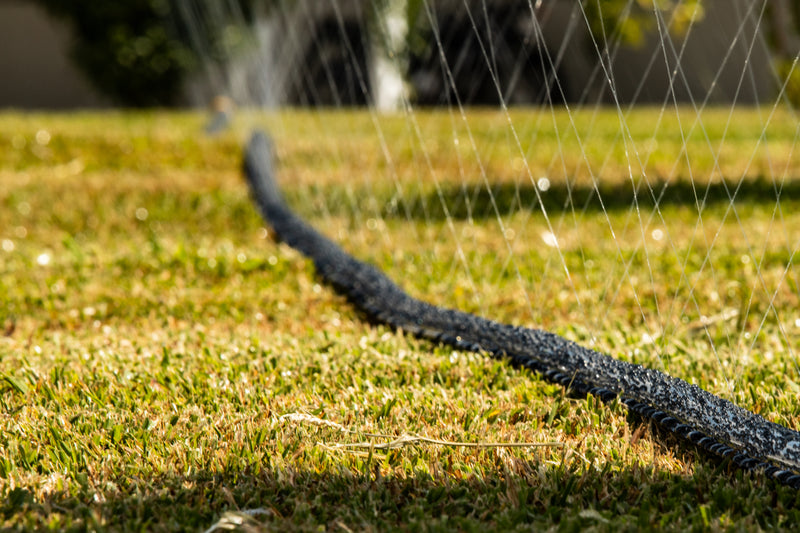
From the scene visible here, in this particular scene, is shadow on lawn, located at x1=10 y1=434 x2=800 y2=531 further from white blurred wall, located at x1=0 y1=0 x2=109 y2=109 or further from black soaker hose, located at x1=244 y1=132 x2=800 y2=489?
white blurred wall, located at x1=0 y1=0 x2=109 y2=109

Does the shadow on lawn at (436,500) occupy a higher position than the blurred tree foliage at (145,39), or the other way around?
the blurred tree foliage at (145,39)

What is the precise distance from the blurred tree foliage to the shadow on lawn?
10.2 metres

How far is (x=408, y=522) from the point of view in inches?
78.7

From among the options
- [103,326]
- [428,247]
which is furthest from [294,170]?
[103,326]

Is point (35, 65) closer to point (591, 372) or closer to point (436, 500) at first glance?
point (591, 372)

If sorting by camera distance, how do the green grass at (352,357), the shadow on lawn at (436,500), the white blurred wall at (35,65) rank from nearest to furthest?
1. the shadow on lawn at (436,500)
2. the green grass at (352,357)
3. the white blurred wall at (35,65)

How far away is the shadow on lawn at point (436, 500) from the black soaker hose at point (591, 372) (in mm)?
73

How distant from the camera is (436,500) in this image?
2.11 metres

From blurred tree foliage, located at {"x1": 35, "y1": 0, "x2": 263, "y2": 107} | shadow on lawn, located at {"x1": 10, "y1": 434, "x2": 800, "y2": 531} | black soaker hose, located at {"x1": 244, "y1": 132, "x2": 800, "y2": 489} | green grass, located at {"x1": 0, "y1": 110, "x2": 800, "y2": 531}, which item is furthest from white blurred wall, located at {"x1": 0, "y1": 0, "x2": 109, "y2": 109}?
shadow on lawn, located at {"x1": 10, "y1": 434, "x2": 800, "y2": 531}

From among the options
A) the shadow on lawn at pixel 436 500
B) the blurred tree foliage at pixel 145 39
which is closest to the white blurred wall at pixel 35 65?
the blurred tree foliage at pixel 145 39

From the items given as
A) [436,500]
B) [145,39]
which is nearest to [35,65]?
[145,39]

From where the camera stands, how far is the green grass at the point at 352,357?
208cm

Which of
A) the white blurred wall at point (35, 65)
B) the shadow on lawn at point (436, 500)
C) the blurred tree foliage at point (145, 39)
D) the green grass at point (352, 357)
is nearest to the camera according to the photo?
the shadow on lawn at point (436, 500)

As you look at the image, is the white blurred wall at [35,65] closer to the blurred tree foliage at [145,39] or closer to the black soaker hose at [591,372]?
the blurred tree foliage at [145,39]
